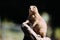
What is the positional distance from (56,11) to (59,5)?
20cm

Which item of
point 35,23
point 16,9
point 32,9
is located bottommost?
point 16,9

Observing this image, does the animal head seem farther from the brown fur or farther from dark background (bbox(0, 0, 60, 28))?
dark background (bbox(0, 0, 60, 28))

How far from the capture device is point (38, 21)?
3.93 meters

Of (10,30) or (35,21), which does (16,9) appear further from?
(35,21)

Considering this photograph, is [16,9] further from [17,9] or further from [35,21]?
[35,21]

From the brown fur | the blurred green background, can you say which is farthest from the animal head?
the blurred green background

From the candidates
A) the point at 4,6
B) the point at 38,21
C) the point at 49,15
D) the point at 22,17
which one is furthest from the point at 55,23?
the point at 38,21

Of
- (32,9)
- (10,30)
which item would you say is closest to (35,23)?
(32,9)

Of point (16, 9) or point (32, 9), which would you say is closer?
point (32, 9)

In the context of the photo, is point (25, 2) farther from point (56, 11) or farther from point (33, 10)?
point (33, 10)

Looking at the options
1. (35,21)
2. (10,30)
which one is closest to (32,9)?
(35,21)

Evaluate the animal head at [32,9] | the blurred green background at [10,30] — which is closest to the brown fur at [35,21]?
the animal head at [32,9]

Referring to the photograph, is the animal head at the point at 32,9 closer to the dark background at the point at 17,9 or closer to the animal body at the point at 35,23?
the animal body at the point at 35,23

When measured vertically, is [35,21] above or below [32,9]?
below
